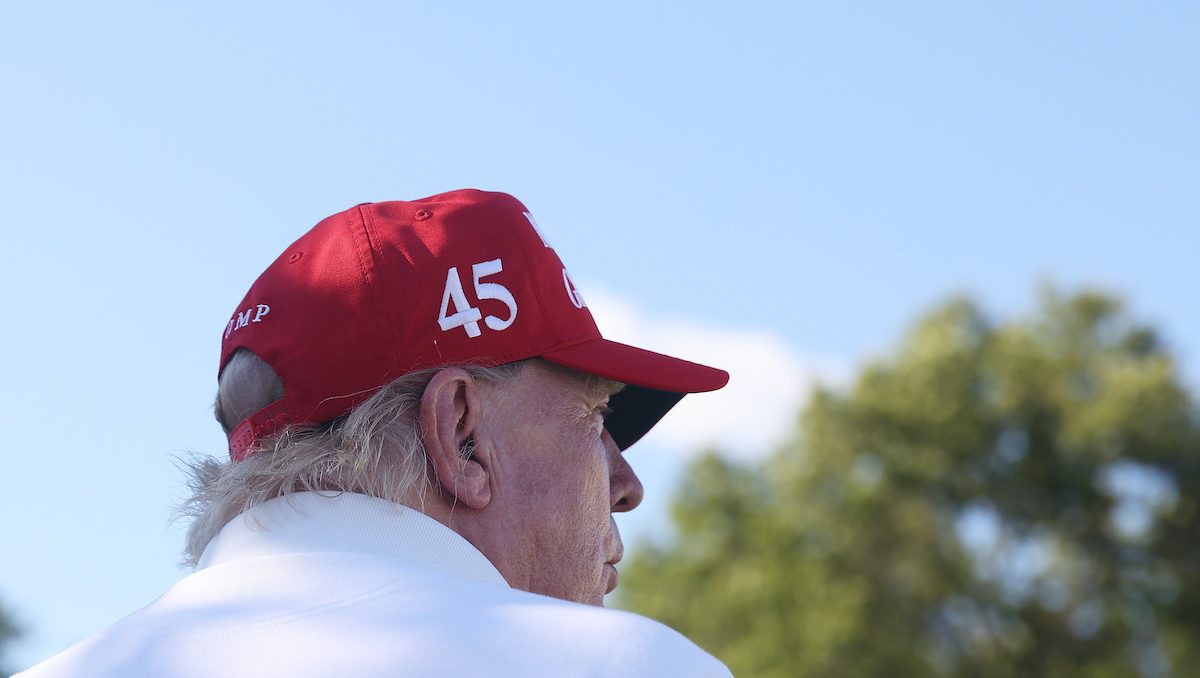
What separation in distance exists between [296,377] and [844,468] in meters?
27.5

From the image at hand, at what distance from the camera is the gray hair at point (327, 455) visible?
2064 mm

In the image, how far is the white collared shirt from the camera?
4.94 ft

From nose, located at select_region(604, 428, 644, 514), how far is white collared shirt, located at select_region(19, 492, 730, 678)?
0.86 m

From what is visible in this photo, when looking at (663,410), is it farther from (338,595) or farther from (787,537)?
(787,537)

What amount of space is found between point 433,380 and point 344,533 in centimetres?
36

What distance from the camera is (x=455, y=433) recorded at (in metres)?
2.22

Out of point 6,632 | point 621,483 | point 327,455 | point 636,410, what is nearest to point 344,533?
point 327,455

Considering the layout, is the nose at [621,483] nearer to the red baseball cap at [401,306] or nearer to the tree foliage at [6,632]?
the red baseball cap at [401,306]

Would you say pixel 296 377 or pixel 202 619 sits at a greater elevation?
pixel 296 377

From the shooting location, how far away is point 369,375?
2201 millimetres

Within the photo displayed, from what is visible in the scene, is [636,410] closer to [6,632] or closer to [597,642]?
[597,642]

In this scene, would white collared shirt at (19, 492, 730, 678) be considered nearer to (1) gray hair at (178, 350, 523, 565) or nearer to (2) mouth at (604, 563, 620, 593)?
(1) gray hair at (178, 350, 523, 565)

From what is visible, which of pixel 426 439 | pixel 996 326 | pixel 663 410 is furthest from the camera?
pixel 996 326

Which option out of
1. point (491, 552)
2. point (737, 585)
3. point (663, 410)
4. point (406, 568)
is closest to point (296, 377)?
point (491, 552)
